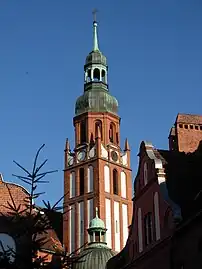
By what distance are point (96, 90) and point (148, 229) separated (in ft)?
186

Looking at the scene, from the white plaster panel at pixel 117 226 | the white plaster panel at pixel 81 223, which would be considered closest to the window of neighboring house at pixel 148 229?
the white plaster panel at pixel 117 226

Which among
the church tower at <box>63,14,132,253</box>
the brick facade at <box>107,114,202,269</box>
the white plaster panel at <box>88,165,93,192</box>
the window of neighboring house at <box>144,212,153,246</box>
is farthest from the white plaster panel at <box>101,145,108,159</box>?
the window of neighboring house at <box>144,212,153,246</box>

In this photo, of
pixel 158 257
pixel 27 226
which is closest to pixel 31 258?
pixel 27 226

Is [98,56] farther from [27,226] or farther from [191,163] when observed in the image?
[27,226]

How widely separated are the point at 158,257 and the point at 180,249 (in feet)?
7.47

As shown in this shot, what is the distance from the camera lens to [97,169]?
256ft

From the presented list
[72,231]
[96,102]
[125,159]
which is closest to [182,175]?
[72,231]

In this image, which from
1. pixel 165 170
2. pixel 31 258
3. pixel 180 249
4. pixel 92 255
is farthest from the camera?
pixel 92 255

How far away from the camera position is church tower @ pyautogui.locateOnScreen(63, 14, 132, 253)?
7600 centimetres

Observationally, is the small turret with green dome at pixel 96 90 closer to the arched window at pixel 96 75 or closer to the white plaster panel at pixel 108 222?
the arched window at pixel 96 75

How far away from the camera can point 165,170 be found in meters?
30.0

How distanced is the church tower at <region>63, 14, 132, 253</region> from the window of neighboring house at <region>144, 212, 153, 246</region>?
4310 cm

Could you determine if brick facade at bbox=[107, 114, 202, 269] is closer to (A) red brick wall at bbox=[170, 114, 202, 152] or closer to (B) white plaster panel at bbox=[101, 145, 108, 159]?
(A) red brick wall at bbox=[170, 114, 202, 152]

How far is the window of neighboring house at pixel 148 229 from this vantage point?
2953cm
